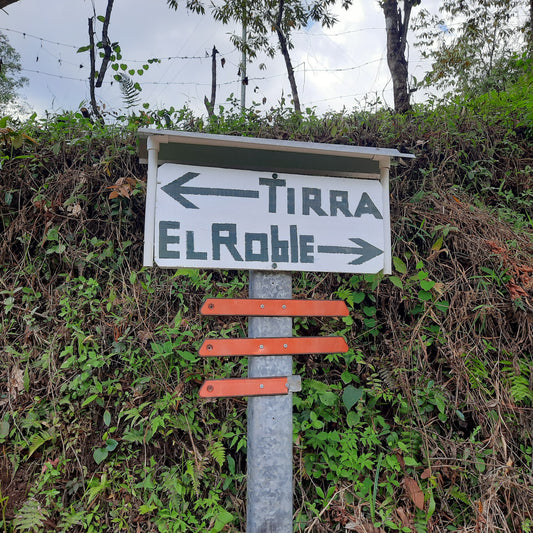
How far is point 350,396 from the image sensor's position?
2.33 metres

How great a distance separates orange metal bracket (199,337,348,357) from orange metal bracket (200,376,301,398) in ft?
0.34

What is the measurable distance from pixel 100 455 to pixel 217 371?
31.8 inches

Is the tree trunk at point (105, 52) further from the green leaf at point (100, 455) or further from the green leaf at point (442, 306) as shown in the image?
the green leaf at point (442, 306)

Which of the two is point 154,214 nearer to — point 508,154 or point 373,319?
point 373,319

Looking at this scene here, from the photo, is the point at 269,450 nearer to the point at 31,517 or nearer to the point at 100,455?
the point at 100,455

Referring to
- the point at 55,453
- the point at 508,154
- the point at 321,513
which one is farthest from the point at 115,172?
the point at 508,154

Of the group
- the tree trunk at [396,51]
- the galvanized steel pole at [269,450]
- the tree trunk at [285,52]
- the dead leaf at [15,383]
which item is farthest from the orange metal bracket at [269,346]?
the tree trunk at [285,52]

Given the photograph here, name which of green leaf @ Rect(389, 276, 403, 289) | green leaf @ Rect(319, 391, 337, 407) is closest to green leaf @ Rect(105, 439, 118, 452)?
green leaf @ Rect(319, 391, 337, 407)

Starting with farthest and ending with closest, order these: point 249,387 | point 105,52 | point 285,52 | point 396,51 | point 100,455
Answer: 1. point 285,52
2. point 396,51
3. point 105,52
4. point 100,455
5. point 249,387

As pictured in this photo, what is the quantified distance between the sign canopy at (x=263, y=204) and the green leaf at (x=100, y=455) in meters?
1.42

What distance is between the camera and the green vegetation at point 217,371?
7.32ft

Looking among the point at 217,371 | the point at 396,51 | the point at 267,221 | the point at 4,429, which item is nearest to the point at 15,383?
the point at 4,429

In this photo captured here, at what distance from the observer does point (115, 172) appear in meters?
3.08

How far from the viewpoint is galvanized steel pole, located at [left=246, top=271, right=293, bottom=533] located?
1.56m
